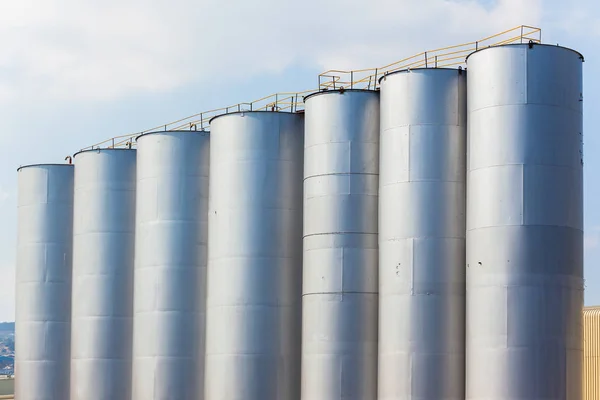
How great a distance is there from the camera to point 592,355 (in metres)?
51.9

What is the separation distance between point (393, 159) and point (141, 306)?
16.1 meters

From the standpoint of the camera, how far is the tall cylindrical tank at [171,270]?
165 feet

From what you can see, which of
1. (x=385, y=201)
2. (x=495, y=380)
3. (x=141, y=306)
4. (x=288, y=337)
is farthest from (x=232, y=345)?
(x=495, y=380)

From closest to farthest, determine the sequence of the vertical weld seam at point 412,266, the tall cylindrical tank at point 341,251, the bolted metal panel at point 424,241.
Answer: the bolted metal panel at point 424,241, the vertical weld seam at point 412,266, the tall cylindrical tank at point 341,251

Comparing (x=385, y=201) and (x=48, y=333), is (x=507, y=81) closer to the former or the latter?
(x=385, y=201)

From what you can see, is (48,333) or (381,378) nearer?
(381,378)

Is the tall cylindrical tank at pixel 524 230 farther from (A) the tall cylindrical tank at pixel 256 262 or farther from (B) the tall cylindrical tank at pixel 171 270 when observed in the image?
(B) the tall cylindrical tank at pixel 171 270

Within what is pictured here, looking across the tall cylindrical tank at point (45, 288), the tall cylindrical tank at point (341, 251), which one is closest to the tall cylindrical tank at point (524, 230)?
the tall cylindrical tank at point (341, 251)

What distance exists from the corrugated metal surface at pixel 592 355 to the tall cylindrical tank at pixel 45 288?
2598 centimetres

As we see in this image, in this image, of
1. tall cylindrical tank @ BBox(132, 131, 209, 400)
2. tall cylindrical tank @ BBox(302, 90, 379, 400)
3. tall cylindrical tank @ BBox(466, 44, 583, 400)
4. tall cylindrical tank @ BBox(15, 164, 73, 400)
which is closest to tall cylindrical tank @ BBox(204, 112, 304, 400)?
tall cylindrical tank @ BBox(132, 131, 209, 400)

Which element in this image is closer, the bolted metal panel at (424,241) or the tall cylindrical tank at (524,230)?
the tall cylindrical tank at (524,230)

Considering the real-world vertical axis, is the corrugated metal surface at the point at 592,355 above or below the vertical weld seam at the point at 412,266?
below

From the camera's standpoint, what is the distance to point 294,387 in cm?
4678

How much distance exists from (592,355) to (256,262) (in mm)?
16575
